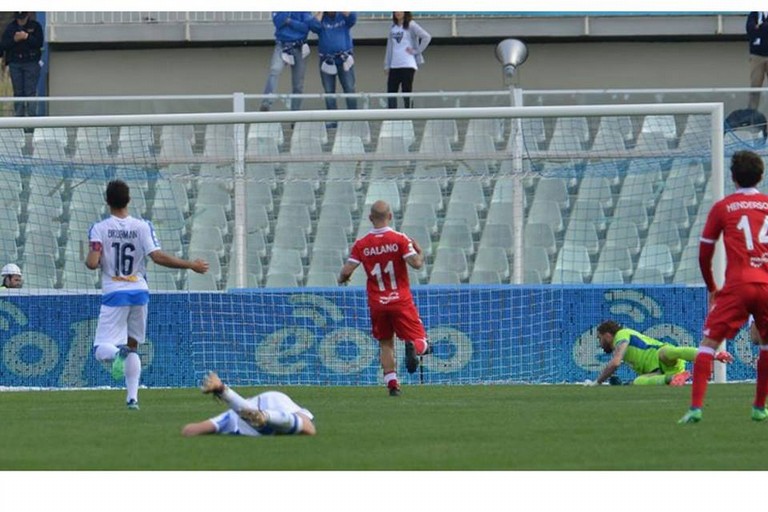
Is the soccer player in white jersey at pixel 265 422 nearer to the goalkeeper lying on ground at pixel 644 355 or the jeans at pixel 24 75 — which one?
the goalkeeper lying on ground at pixel 644 355

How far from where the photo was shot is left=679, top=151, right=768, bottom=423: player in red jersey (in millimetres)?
11570

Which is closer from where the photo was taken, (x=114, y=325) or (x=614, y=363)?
(x=114, y=325)

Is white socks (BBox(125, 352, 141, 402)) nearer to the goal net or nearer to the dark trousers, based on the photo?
the goal net

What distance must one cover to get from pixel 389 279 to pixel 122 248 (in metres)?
3.37

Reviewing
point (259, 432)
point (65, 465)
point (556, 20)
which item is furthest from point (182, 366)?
point (556, 20)

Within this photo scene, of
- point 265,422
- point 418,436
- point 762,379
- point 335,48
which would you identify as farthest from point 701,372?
point 335,48

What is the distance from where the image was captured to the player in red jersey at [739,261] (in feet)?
38.0

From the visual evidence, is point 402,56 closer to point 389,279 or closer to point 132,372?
point 389,279

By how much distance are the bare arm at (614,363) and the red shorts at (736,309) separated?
660 centimetres

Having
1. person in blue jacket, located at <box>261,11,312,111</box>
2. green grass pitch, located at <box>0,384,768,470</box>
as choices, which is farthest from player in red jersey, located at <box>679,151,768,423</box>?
person in blue jacket, located at <box>261,11,312,111</box>

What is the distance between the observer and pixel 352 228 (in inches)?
829

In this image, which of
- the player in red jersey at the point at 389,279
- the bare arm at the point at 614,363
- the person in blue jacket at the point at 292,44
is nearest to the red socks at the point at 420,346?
the player in red jersey at the point at 389,279

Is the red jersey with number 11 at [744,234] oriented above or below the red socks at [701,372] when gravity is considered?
above

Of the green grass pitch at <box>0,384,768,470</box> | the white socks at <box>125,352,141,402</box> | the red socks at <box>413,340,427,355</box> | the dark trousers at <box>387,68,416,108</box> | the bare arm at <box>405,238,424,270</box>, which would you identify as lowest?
the green grass pitch at <box>0,384,768,470</box>
